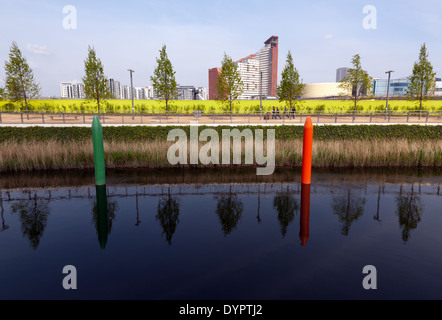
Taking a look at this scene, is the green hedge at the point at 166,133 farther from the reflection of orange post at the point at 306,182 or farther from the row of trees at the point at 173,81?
the row of trees at the point at 173,81

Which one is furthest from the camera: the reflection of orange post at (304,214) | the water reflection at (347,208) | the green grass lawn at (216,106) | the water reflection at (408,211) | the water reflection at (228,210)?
the green grass lawn at (216,106)

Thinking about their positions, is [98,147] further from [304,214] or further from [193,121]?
[193,121]

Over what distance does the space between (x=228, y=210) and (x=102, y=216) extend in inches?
142

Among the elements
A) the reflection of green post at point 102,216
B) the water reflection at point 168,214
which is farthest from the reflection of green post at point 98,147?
the water reflection at point 168,214

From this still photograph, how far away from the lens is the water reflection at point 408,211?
7.69 m

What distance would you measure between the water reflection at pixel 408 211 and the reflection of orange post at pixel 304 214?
2235 mm

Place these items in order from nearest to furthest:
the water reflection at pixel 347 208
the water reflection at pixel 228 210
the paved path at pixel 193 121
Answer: the water reflection at pixel 228 210, the water reflection at pixel 347 208, the paved path at pixel 193 121

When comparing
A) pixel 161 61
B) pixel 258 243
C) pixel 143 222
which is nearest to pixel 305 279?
pixel 258 243

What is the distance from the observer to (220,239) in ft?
22.9

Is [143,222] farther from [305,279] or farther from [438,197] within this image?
[438,197]

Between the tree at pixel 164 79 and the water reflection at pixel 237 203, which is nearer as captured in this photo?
the water reflection at pixel 237 203

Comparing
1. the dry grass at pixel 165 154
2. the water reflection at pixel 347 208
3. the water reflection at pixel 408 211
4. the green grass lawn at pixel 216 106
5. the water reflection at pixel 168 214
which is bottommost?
the water reflection at pixel 408 211

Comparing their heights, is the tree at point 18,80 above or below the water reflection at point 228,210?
above

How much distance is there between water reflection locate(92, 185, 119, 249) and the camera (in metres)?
7.32
